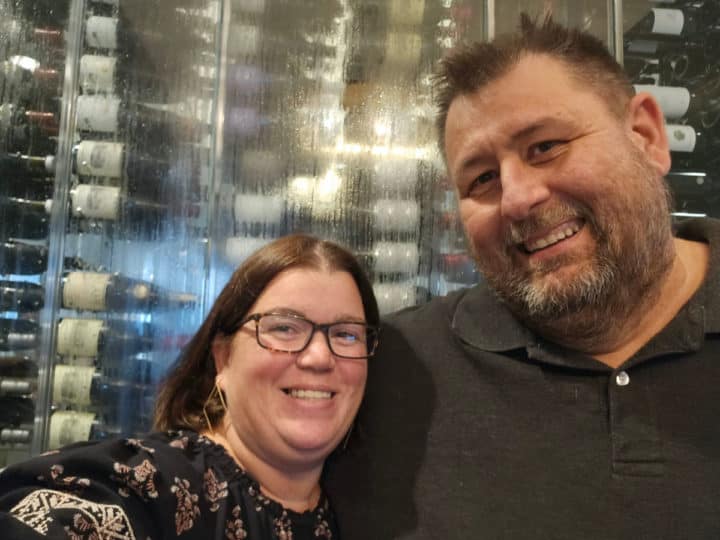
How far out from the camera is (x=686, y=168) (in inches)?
68.7

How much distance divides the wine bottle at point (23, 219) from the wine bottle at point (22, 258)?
0.10 ft

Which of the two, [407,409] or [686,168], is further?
[686,168]

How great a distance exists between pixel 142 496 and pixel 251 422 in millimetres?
183

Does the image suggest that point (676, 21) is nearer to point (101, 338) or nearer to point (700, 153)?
point (700, 153)

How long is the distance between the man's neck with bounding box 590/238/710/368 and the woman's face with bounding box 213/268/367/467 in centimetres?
39

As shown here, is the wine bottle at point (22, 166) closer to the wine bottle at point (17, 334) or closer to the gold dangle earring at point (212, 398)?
the wine bottle at point (17, 334)

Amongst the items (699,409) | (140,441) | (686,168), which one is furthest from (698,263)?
(686,168)

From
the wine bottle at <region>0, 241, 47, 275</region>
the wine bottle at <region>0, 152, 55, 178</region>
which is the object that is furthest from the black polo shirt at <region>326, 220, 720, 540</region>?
the wine bottle at <region>0, 152, 55, 178</region>

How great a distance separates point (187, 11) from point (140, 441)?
1512 millimetres

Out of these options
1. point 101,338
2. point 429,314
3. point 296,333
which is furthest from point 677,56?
point 101,338

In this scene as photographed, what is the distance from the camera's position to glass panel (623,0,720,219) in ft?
5.62

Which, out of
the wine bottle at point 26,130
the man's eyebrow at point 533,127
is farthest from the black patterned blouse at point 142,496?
the wine bottle at point 26,130

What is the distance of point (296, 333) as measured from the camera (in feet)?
2.46

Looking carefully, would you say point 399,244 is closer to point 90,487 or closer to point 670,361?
point 670,361
